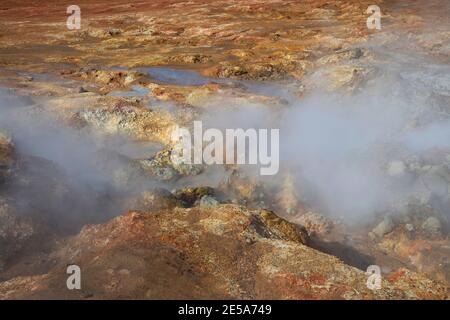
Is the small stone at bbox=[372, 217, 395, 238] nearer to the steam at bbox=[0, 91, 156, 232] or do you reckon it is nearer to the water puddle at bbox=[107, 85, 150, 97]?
the steam at bbox=[0, 91, 156, 232]

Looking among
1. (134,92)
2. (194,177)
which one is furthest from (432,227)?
(134,92)

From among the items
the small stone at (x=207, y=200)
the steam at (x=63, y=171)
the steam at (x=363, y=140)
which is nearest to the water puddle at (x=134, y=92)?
the steam at (x=63, y=171)

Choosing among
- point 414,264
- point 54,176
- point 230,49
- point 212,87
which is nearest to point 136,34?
point 230,49

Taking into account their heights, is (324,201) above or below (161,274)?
below

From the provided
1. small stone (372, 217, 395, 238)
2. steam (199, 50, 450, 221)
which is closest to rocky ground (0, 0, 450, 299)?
small stone (372, 217, 395, 238)

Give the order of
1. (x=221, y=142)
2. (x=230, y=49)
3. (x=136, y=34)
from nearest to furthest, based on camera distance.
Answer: (x=221, y=142)
(x=230, y=49)
(x=136, y=34)

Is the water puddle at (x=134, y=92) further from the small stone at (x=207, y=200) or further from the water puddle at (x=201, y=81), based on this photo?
the small stone at (x=207, y=200)

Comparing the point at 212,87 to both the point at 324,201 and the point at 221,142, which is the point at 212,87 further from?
the point at 324,201

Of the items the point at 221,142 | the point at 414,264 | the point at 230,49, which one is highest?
the point at 230,49
